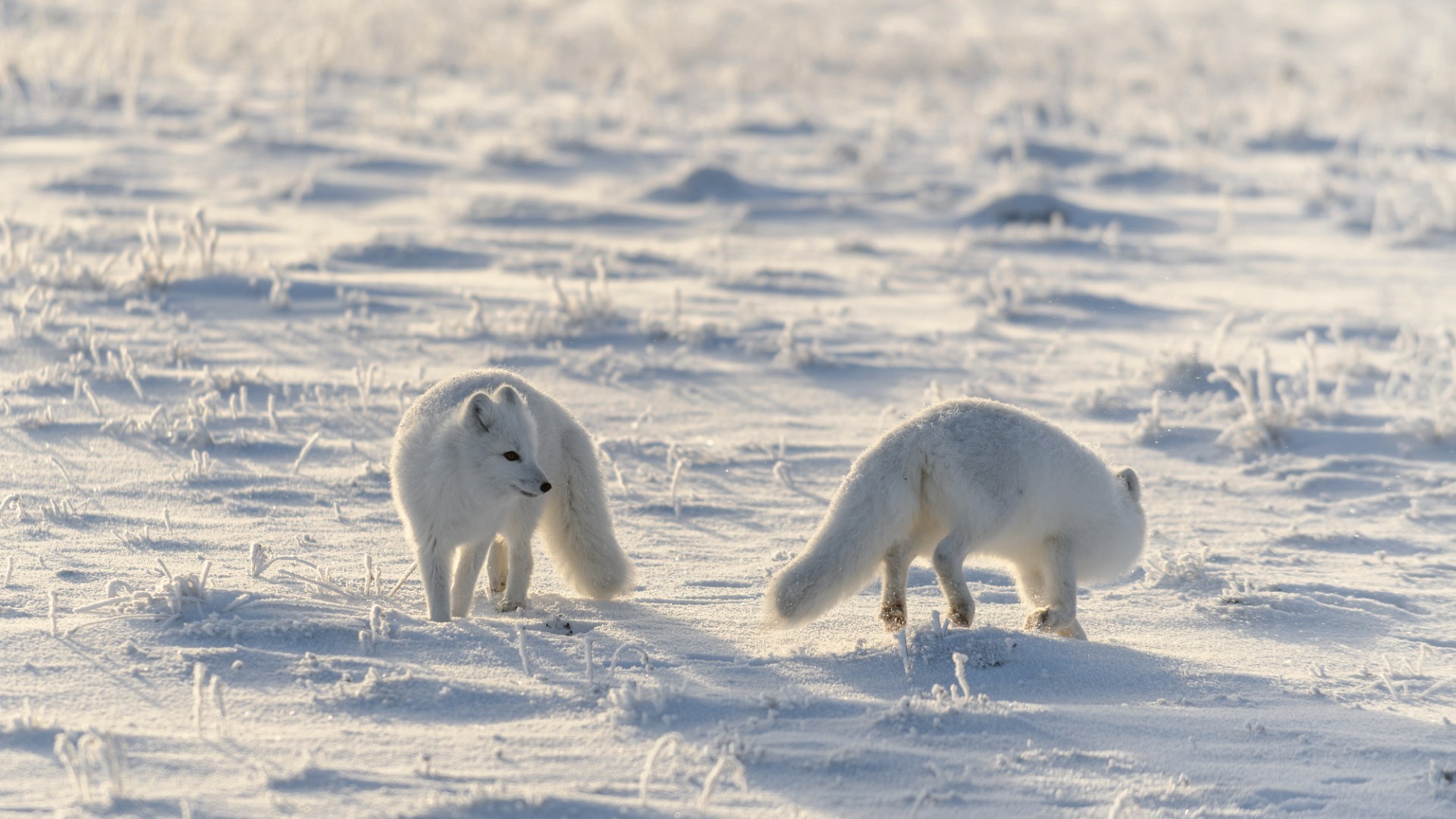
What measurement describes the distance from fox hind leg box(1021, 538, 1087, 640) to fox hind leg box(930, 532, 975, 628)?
10.7 inches

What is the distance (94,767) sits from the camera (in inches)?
132

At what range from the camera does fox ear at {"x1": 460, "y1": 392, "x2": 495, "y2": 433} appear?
464 centimetres

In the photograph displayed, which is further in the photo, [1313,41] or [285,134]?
[1313,41]

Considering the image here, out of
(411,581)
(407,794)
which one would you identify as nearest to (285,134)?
(411,581)

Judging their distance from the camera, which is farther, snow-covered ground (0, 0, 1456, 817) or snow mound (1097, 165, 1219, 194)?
snow mound (1097, 165, 1219, 194)

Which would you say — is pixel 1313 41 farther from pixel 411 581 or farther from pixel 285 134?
pixel 411 581

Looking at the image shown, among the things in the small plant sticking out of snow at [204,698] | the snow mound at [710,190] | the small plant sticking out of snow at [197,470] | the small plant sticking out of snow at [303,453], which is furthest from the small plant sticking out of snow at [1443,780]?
the snow mound at [710,190]

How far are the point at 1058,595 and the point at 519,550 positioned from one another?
1757 millimetres

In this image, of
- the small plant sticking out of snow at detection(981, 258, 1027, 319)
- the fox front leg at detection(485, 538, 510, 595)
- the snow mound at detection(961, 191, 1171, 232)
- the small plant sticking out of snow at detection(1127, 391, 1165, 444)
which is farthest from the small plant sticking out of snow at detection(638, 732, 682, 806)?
the snow mound at detection(961, 191, 1171, 232)

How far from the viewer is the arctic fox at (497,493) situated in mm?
4660

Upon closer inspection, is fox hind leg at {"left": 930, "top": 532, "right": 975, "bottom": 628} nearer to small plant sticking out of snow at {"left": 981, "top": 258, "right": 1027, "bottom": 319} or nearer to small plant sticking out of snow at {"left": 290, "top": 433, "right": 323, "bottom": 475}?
small plant sticking out of snow at {"left": 290, "top": 433, "right": 323, "bottom": 475}

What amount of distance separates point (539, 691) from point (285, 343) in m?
4.80

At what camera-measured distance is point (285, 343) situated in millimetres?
8234

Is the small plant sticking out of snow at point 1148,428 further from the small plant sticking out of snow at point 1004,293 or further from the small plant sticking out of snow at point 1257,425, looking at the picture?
the small plant sticking out of snow at point 1004,293
